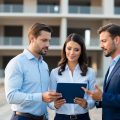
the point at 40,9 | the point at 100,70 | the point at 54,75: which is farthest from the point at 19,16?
the point at 54,75

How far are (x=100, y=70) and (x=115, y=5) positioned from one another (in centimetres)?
639

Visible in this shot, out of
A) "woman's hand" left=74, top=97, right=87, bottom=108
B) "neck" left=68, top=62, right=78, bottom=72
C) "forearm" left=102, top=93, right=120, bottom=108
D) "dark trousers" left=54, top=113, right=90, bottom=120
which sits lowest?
"dark trousers" left=54, top=113, right=90, bottom=120

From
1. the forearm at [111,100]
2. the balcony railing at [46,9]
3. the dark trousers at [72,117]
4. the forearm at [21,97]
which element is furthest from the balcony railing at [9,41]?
the forearm at [111,100]

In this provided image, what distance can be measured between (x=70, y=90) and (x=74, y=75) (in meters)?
0.49

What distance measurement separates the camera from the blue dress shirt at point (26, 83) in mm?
3998

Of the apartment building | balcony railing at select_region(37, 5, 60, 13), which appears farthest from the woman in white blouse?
balcony railing at select_region(37, 5, 60, 13)

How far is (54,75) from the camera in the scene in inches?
180

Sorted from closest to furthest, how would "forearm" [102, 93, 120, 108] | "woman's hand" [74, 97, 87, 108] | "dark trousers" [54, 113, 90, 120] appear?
"forearm" [102, 93, 120, 108] < "woman's hand" [74, 97, 87, 108] < "dark trousers" [54, 113, 90, 120]

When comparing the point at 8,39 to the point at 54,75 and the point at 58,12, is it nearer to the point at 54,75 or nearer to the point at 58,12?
the point at 58,12

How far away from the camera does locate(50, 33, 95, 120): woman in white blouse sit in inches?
176

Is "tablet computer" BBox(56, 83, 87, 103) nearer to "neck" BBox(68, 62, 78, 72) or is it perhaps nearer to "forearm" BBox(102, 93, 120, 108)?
"forearm" BBox(102, 93, 120, 108)

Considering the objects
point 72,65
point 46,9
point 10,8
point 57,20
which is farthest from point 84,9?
point 72,65

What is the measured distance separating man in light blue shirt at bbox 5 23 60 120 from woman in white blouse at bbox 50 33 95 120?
230 mm

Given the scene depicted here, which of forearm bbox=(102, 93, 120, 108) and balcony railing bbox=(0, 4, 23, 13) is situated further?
balcony railing bbox=(0, 4, 23, 13)
